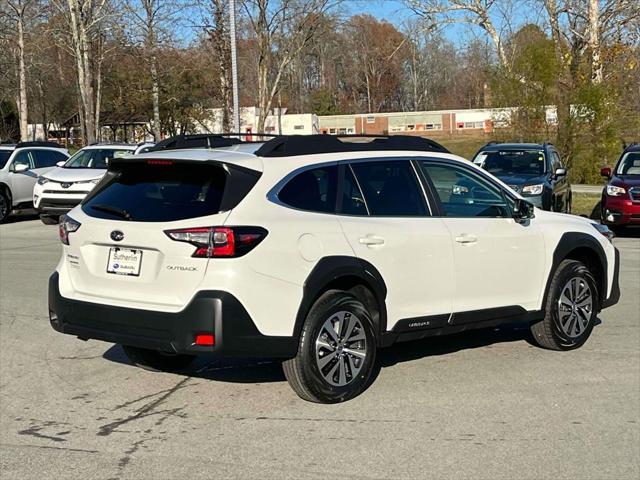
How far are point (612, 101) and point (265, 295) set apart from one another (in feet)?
78.4

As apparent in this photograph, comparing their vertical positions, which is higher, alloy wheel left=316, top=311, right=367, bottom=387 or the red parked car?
the red parked car

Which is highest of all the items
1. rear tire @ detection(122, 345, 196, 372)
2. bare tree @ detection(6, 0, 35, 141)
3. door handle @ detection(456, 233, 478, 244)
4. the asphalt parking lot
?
bare tree @ detection(6, 0, 35, 141)

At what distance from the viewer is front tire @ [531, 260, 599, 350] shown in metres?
6.97

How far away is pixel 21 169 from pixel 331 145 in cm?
1592

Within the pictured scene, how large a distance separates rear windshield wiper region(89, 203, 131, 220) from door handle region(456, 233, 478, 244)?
2465 mm

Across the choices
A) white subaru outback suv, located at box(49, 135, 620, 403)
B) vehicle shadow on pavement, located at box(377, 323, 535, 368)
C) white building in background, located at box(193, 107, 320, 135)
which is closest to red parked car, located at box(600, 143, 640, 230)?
vehicle shadow on pavement, located at box(377, 323, 535, 368)

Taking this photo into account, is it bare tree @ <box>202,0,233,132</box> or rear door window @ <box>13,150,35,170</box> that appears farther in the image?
bare tree @ <box>202,0,233,132</box>

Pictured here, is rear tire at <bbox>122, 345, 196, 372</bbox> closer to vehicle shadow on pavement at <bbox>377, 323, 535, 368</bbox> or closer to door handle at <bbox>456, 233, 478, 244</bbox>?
vehicle shadow on pavement at <bbox>377, 323, 535, 368</bbox>

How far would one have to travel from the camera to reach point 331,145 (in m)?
5.89

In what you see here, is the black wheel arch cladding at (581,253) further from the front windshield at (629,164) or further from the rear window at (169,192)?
the front windshield at (629,164)

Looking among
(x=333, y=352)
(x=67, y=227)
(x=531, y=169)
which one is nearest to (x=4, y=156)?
(x=531, y=169)

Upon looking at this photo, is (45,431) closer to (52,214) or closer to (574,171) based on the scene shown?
(52,214)

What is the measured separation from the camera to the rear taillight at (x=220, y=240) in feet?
16.4

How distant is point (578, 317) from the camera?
7.16 metres
